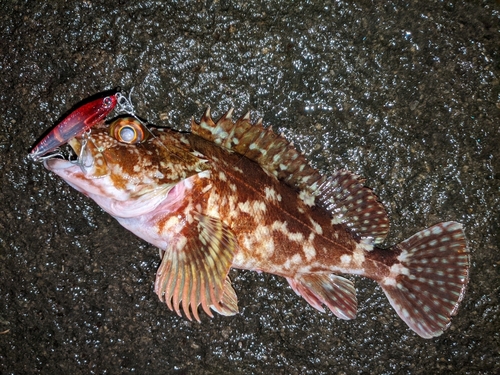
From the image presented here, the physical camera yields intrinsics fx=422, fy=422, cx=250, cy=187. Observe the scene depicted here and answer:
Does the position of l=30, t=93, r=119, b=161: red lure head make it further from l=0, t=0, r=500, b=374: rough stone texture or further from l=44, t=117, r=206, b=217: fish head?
l=0, t=0, r=500, b=374: rough stone texture

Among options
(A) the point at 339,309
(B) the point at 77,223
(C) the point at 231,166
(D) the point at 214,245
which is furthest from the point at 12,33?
(A) the point at 339,309

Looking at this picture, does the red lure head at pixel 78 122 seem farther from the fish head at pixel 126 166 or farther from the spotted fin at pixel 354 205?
the spotted fin at pixel 354 205

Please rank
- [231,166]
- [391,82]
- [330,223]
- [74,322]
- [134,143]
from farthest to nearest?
[74,322]
[391,82]
[330,223]
[231,166]
[134,143]

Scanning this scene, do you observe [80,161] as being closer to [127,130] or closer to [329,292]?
[127,130]

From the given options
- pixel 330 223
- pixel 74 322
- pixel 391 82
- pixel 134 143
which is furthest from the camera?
pixel 74 322

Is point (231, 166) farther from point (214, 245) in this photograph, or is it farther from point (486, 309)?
point (486, 309)

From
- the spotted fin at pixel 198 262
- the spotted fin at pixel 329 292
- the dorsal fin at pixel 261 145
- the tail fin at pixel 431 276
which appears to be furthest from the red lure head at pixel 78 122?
the tail fin at pixel 431 276
